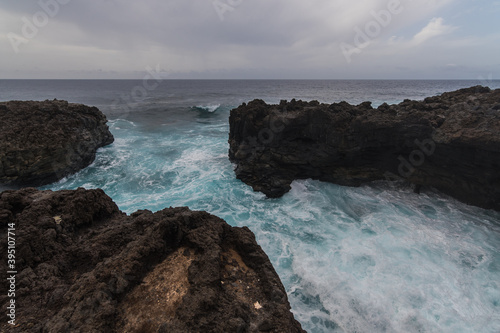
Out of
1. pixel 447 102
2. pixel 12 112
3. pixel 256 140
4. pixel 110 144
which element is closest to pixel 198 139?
pixel 110 144

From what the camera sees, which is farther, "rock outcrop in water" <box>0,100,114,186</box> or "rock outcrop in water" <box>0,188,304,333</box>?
"rock outcrop in water" <box>0,100,114,186</box>

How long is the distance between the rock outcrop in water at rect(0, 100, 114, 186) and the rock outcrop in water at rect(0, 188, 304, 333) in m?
11.0

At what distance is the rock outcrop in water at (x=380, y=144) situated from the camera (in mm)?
9906

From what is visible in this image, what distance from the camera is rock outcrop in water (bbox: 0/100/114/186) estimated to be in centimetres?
1288

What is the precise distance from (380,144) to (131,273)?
39.5 feet

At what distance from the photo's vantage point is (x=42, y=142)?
13.9 meters

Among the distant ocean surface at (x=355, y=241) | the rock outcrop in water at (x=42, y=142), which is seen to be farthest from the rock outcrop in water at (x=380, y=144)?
the rock outcrop in water at (x=42, y=142)

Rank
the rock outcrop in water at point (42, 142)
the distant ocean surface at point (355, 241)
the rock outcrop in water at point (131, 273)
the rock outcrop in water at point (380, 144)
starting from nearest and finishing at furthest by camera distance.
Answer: the rock outcrop in water at point (131, 273) < the distant ocean surface at point (355, 241) < the rock outcrop in water at point (380, 144) < the rock outcrop in water at point (42, 142)

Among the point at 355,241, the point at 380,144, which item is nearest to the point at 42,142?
the point at 355,241

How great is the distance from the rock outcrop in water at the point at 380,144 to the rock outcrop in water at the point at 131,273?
8.39m

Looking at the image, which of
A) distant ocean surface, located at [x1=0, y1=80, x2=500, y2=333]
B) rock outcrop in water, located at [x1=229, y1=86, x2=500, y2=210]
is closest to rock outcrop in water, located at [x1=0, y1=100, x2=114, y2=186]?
distant ocean surface, located at [x1=0, y1=80, x2=500, y2=333]

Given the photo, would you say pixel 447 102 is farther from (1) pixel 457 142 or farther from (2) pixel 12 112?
(2) pixel 12 112

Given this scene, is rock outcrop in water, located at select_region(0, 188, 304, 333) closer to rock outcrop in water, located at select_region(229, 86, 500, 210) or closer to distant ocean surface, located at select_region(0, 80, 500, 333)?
distant ocean surface, located at select_region(0, 80, 500, 333)

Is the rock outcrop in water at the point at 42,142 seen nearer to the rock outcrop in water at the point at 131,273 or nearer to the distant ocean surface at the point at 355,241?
the distant ocean surface at the point at 355,241
